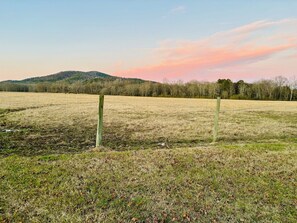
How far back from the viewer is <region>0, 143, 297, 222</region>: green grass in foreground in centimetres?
439

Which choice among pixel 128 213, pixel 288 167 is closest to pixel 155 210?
pixel 128 213

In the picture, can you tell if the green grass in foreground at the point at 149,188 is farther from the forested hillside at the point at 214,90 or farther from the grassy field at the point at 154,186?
the forested hillside at the point at 214,90

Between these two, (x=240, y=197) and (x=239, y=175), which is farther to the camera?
(x=239, y=175)

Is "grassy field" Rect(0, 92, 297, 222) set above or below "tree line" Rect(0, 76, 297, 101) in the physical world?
below

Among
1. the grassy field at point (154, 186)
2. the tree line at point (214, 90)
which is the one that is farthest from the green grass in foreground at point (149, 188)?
the tree line at point (214, 90)

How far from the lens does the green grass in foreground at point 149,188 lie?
439 cm

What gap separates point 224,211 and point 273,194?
166cm

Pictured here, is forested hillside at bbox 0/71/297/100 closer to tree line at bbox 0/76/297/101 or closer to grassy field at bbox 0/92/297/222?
tree line at bbox 0/76/297/101

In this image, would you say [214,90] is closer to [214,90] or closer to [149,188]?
[214,90]

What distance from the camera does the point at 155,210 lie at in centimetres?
456

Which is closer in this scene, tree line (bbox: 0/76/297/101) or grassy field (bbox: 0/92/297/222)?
grassy field (bbox: 0/92/297/222)

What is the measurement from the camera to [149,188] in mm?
5516

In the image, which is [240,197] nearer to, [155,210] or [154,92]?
[155,210]

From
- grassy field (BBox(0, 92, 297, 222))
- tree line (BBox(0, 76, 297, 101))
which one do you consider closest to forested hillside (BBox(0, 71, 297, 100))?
tree line (BBox(0, 76, 297, 101))
